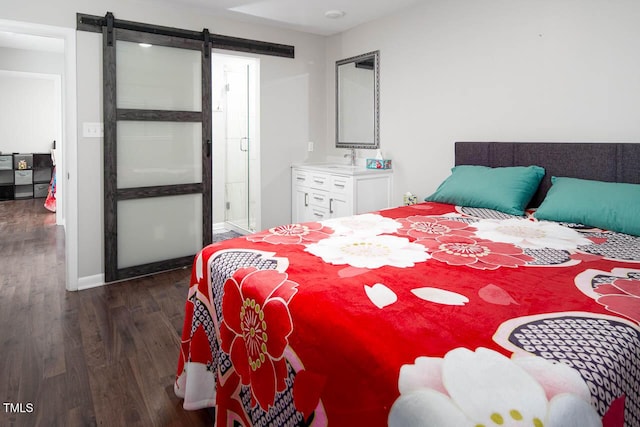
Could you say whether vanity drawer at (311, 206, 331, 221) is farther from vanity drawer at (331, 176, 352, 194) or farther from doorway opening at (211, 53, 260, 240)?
doorway opening at (211, 53, 260, 240)

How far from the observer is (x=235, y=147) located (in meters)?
5.35

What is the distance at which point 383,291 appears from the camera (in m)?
1.29

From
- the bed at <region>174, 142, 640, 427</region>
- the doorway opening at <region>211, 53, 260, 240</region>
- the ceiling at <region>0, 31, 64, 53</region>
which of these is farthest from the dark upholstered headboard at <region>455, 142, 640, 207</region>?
the ceiling at <region>0, 31, 64, 53</region>

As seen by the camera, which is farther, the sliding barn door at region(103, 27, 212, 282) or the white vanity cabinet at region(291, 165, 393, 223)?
the white vanity cabinet at region(291, 165, 393, 223)

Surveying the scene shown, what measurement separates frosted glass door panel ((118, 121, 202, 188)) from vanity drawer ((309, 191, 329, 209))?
1.16 meters

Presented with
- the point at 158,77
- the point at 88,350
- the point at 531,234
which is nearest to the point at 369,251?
the point at 531,234

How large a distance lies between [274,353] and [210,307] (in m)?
0.56

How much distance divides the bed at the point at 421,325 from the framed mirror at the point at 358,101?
7.49 ft

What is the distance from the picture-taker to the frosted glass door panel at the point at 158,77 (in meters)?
3.50

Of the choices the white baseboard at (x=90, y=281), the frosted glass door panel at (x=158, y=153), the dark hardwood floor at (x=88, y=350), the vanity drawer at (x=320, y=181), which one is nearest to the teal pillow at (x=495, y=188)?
the vanity drawer at (x=320, y=181)

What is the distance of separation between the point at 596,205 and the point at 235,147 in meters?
4.10

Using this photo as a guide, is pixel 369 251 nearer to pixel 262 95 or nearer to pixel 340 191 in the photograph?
pixel 340 191

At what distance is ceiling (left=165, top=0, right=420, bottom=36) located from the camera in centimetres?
368

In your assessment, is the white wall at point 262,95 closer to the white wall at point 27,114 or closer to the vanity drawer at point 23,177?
the white wall at point 27,114
